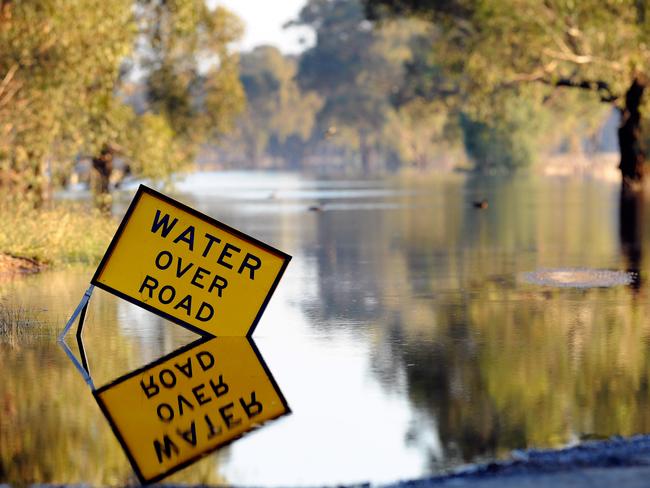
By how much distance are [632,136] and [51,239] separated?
1321 inches

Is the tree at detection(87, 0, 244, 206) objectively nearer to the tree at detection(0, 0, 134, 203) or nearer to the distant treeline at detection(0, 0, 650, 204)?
the distant treeline at detection(0, 0, 650, 204)

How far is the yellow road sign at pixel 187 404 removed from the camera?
880cm

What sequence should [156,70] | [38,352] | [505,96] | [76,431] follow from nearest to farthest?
[76,431] < [38,352] < [156,70] < [505,96]

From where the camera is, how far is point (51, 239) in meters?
23.3

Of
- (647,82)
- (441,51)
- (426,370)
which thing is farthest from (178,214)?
(441,51)

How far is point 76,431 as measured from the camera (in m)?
9.35

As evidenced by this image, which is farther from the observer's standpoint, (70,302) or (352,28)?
(352,28)

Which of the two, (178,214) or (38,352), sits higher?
(178,214)

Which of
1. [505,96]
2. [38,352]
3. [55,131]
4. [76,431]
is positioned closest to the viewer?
[76,431]

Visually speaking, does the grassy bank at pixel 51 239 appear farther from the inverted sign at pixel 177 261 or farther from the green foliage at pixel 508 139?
the green foliage at pixel 508 139

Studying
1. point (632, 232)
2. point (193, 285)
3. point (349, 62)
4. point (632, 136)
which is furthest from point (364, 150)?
point (193, 285)

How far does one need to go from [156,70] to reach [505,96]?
49.5 feet

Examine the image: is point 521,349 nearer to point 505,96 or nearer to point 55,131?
point 55,131

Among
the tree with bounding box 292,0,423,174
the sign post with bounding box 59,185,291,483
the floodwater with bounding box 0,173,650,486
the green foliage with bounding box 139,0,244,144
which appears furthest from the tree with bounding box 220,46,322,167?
the sign post with bounding box 59,185,291,483
